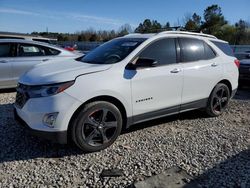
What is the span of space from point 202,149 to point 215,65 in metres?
2.02

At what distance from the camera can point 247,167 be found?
3916 mm

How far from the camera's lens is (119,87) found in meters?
4.35

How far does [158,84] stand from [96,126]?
1.27 meters

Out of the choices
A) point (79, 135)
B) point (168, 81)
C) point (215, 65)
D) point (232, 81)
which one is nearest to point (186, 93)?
point (168, 81)

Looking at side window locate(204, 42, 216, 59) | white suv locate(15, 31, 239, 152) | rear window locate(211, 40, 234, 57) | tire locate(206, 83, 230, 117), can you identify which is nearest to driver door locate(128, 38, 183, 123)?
white suv locate(15, 31, 239, 152)

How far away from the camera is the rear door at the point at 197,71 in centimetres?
531

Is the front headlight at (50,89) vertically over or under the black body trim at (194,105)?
over

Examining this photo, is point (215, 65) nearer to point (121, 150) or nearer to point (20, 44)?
point (121, 150)

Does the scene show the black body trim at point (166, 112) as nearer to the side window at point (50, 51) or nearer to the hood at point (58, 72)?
the hood at point (58, 72)

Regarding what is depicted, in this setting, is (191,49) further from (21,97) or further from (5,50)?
(5,50)

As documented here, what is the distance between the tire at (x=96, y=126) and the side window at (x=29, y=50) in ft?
15.4

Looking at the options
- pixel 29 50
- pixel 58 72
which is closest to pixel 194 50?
pixel 58 72

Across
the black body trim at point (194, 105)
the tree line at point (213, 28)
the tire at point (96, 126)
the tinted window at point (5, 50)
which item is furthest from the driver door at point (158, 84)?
the tree line at point (213, 28)

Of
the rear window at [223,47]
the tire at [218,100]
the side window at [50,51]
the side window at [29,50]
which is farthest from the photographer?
the side window at [50,51]
